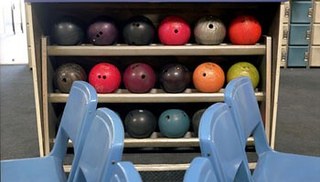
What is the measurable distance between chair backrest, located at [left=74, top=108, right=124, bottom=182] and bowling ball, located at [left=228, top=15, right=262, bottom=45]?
1.82 metres

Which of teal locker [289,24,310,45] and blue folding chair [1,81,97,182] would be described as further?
teal locker [289,24,310,45]

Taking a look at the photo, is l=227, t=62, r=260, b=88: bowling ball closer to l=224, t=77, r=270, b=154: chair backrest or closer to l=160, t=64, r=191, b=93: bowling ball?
l=160, t=64, r=191, b=93: bowling ball

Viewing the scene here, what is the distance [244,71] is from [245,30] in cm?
29

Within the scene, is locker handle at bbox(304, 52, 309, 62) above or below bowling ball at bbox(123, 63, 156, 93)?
below

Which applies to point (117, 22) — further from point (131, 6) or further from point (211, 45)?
point (211, 45)

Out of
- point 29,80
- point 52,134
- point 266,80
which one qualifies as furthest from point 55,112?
point 29,80

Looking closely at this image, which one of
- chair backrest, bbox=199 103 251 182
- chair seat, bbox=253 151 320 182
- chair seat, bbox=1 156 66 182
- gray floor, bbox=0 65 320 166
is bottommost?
gray floor, bbox=0 65 320 166

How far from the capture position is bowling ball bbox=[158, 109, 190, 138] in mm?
2854

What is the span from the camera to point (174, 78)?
2.81 metres

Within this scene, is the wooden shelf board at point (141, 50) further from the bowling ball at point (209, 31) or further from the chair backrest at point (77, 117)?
the chair backrest at point (77, 117)

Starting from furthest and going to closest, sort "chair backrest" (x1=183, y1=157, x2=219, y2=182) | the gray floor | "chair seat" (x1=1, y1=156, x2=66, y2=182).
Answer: the gray floor
"chair seat" (x1=1, y1=156, x2=66, y2=182)
"chair backrest" (x1=183, y1=157, x2=219, y2=182)

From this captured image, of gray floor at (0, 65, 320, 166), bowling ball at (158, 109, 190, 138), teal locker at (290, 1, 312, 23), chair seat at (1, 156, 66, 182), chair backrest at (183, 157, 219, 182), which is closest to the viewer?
chair backrest at (183, 157, 219, 182)

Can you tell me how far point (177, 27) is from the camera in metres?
2.78

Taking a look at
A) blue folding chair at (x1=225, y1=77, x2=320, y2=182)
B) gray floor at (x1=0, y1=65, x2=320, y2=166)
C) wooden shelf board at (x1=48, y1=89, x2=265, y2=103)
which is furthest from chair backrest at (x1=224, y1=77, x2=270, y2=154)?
gray floor at (x1=0, y1=65, x2=320, y2=166)
